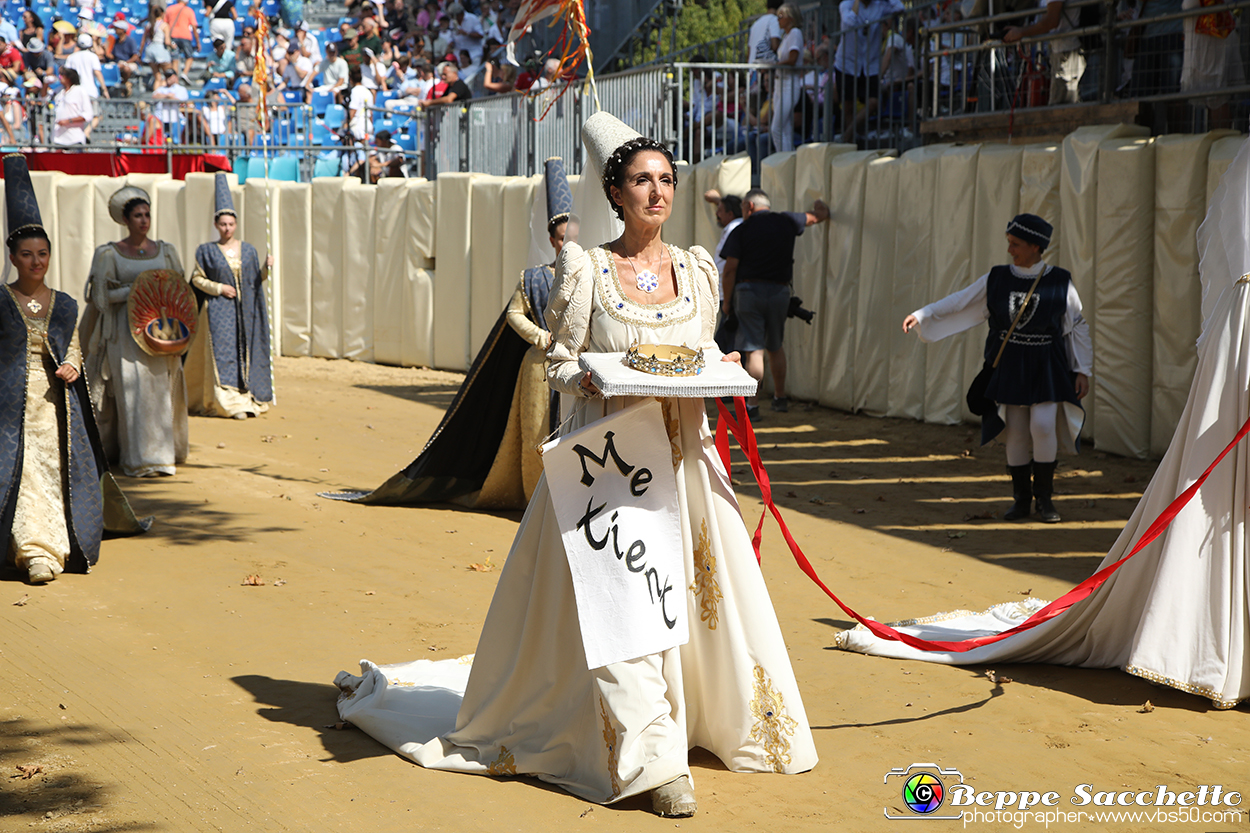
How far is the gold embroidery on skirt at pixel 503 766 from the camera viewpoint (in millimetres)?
4078

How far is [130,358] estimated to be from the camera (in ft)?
31.2

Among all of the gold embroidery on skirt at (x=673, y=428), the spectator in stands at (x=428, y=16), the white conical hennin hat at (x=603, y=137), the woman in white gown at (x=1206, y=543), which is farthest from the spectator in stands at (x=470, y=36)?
the gold embroidery on skirt at (x=673, y=428)

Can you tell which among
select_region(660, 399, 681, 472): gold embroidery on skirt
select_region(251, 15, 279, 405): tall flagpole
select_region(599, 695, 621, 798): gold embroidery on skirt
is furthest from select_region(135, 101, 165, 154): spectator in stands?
select_region(599, 695, 621, 798): gold embroidery on skirt

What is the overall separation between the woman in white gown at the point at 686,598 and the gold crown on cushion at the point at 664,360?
18cm

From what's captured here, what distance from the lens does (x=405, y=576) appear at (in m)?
6.79

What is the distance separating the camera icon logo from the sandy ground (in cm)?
4

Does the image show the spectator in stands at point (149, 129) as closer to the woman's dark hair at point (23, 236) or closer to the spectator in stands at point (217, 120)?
the spectator in stands at point (217, 120)

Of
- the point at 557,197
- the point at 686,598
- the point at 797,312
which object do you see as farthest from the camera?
the point at 797,312

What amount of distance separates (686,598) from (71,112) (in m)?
18.9

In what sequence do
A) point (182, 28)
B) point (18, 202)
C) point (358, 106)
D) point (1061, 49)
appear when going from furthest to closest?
point (182, 28)
point (358, 106)
point (1061, 49)
point (18, 202)

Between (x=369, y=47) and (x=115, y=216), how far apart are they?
15.1 metres

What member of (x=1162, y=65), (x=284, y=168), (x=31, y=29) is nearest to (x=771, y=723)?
(x=1162, y=65)

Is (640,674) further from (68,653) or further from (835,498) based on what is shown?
(835,498)

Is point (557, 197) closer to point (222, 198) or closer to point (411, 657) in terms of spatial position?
point (411, 657)
